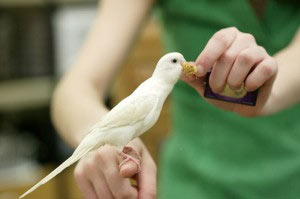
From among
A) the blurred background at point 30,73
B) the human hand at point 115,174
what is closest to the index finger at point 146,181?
the human hand at point 115,174

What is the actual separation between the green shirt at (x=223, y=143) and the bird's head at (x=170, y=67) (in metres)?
0.10

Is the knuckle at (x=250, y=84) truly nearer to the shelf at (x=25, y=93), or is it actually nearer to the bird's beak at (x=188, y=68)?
the bird's beak at (x=188, y=68)

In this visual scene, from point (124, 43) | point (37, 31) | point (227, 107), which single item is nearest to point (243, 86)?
point (227, 107)

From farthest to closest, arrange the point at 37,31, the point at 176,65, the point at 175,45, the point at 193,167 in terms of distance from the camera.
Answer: the point at 37,31 → the point at 193,167 → the point at 175,45 → the point at 176,65

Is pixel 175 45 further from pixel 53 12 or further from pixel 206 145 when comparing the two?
pixel 53 12

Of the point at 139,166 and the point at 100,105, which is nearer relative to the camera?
the point at 139,166

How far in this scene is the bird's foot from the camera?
0.86ft

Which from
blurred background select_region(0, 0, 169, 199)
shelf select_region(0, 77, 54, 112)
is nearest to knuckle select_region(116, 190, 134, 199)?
blurred background select_region(0, 0, 169, 199)

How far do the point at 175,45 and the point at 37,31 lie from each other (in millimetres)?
997

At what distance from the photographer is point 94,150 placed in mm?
258

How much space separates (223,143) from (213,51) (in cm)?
18

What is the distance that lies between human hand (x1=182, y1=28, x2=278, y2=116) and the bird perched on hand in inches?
0.4

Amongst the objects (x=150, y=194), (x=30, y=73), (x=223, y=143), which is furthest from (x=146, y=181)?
(x=30, y=73)

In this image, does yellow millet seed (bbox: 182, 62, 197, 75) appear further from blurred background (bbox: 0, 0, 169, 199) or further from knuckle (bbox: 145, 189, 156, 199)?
blurred background (bbox: 0, 0, 169, 199)
